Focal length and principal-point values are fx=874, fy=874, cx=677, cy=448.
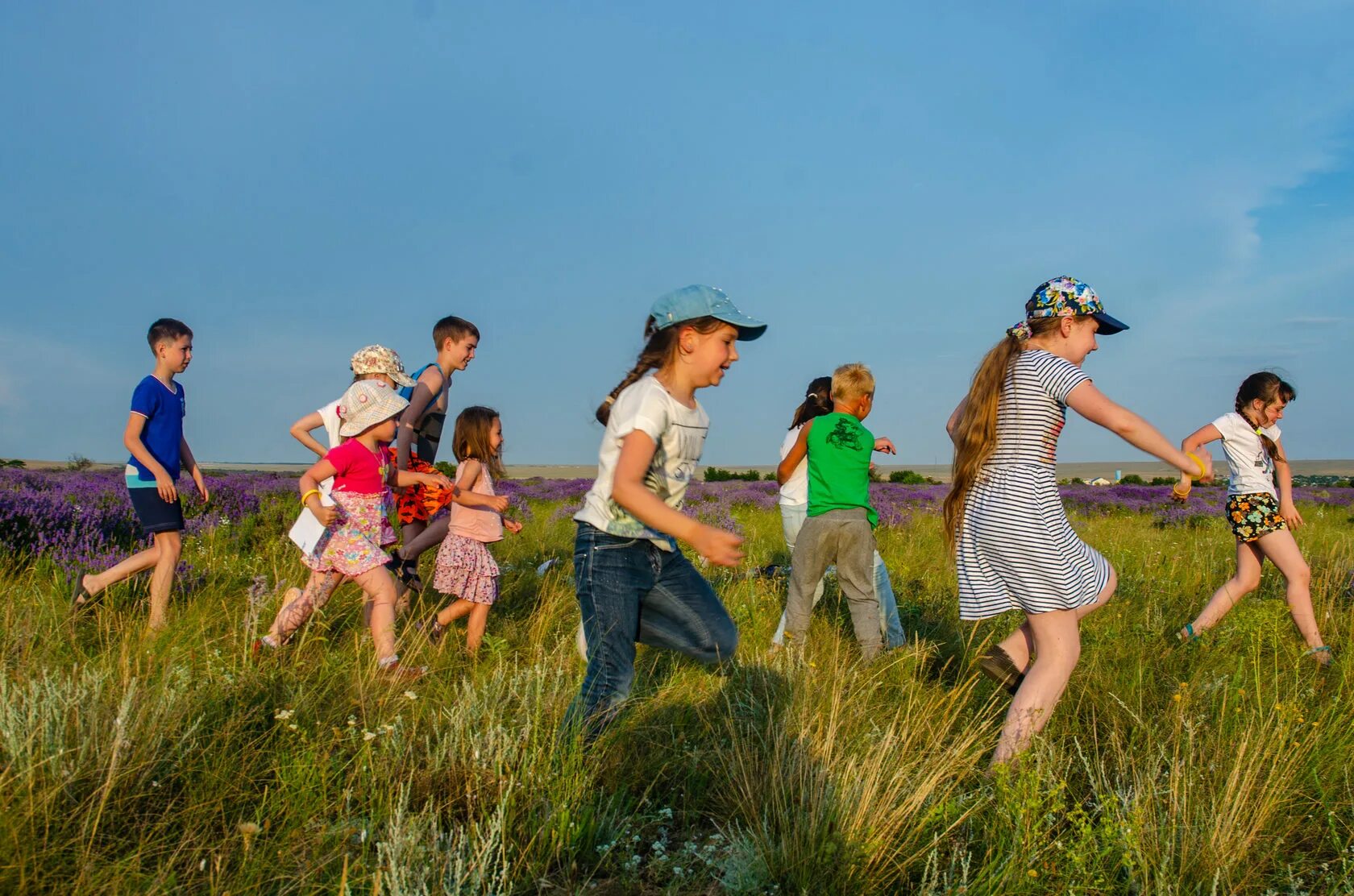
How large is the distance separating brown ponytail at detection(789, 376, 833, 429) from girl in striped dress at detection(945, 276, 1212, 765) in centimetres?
227

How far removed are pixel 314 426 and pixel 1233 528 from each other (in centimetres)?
607

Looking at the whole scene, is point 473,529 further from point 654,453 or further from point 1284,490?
point 1284,490

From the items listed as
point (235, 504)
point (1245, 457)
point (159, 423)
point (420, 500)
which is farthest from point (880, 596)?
point (235, 504)

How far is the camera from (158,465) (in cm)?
525

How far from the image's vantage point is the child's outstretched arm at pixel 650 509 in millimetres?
2713

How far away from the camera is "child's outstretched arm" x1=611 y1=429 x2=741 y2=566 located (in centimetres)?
271

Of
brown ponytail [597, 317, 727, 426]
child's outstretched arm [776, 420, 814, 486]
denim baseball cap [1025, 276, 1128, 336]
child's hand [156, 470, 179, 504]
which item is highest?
denim baseball cap [1025, 276, 1128, 336]

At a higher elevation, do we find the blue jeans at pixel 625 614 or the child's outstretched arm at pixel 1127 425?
the child's outstretched arm at pixel 1127 425

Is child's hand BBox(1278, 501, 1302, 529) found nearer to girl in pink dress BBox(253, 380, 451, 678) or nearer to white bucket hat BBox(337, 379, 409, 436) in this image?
girl in pink dress BBox(253, 380, 451, 678)

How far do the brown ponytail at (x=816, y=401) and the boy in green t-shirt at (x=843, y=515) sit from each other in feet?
2.04

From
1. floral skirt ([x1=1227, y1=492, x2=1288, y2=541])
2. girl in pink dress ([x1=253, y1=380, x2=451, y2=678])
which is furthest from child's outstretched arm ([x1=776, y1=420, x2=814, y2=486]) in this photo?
floral skirt ([x1=1227, y1=492, x2=1288, y2=541])

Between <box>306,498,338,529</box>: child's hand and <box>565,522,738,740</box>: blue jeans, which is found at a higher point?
<box>306,498,338,529</box>: child's hand

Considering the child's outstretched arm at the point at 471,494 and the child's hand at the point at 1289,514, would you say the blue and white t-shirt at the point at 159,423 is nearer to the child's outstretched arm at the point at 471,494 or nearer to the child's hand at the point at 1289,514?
the child's outstretched arm at the point at 471,494

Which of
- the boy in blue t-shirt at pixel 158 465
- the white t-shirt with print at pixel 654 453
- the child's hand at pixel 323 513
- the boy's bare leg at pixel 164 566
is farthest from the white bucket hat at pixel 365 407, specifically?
the white t-shirt with print at pixel 654 453
